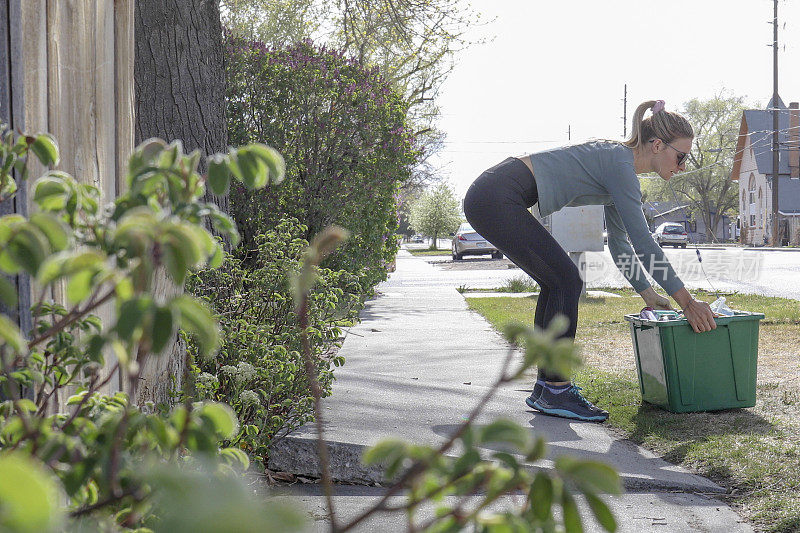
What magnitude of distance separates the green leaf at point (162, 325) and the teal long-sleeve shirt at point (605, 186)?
148 inches

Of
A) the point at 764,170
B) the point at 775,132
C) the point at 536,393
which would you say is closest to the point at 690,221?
the point at 764,170

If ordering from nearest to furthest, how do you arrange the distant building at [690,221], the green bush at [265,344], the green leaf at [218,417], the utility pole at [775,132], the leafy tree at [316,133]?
1. the green leaf at [218,417]
2. the green bush at [265,344]
3. the leafy tree at [316,133]
4. the utility pole at [775,132]
5. the distant building at [690,221]

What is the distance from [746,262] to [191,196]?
2486 centimetres

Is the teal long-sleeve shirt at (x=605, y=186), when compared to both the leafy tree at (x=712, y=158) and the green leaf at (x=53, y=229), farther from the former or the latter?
A: the leafy tree at (x=712, y=158)

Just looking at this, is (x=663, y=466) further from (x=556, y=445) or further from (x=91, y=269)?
(x=91, y=269)

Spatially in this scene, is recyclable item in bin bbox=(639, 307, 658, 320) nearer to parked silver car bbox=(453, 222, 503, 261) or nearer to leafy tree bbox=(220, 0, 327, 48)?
leafy tree bbox=(220, 0, 327, 48)

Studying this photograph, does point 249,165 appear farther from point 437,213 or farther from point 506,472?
point 437,213

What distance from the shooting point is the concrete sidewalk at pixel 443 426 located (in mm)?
2998

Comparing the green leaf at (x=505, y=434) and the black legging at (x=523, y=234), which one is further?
the black legging at (x=523, y=234)

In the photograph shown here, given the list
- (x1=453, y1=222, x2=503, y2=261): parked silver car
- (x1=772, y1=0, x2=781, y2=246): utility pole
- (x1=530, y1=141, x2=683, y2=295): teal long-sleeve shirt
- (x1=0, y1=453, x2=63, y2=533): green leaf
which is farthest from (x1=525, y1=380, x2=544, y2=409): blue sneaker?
(x1=772, y1=0, x2=781, y2=246): utility pole

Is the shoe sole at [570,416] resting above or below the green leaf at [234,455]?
below

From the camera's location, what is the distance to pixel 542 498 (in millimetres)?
807

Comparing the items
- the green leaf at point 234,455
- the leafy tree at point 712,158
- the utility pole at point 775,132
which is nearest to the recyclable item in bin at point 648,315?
the green leaf at point 234,455

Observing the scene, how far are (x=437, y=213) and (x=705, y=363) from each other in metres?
57.8
